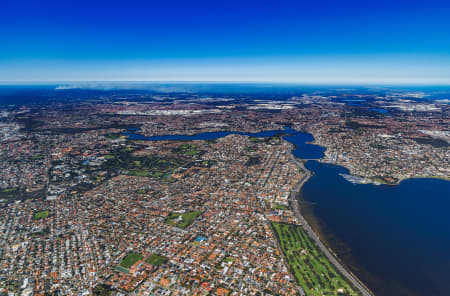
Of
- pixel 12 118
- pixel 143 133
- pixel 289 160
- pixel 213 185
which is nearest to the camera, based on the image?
pixel 213 185

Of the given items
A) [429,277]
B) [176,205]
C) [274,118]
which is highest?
[274,118]

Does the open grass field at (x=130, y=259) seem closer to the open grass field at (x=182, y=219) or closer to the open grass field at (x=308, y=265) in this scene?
the open grass field at (x=182, y=219)

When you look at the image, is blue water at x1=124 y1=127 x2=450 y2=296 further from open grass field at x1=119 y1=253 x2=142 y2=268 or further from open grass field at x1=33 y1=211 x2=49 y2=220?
open grass field at x1=33 y1=211 x2=49 y2=220

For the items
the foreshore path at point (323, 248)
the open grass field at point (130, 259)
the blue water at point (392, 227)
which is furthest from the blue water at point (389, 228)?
the open grass field at point (130, 259)

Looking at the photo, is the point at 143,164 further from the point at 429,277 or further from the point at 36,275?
the point at 429,277

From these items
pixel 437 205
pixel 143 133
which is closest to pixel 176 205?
pixel 437 205

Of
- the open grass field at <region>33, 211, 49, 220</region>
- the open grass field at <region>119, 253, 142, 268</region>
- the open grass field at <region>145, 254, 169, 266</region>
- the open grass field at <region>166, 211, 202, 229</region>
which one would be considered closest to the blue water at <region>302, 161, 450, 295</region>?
the open grass field at <region>166, 211, 202, 229</region>
